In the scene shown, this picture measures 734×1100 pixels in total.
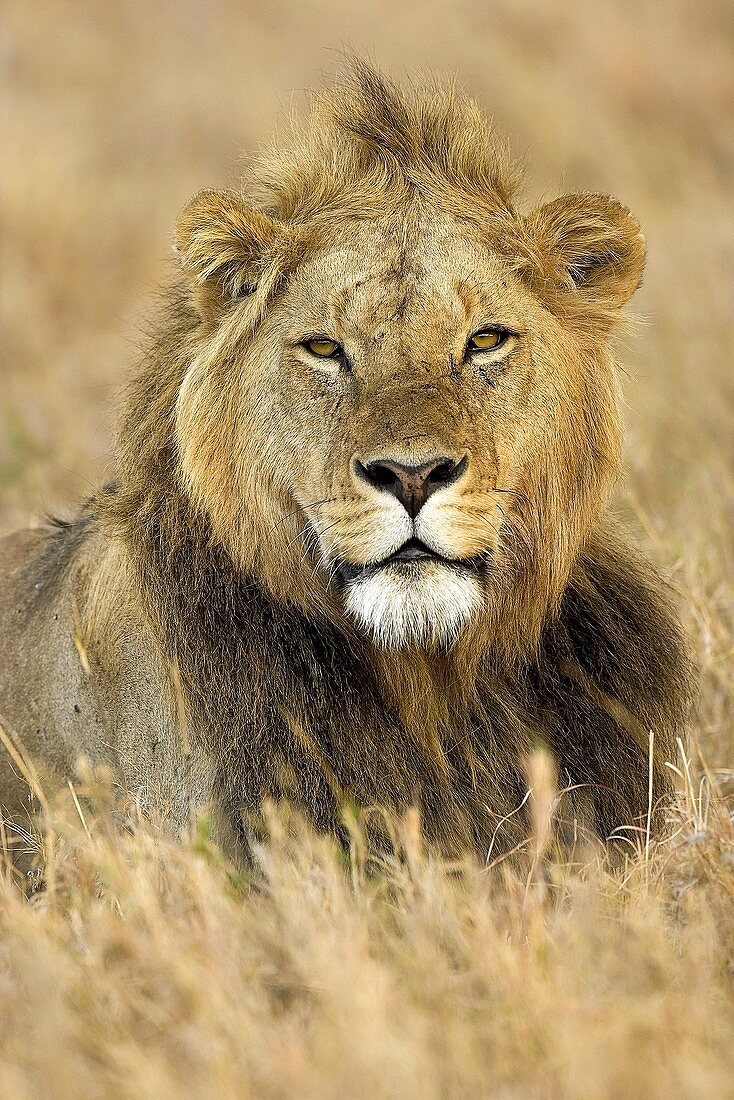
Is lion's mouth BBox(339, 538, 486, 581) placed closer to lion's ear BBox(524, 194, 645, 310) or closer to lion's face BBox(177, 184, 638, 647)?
lion's face BBox(177, 184, 638, 647)

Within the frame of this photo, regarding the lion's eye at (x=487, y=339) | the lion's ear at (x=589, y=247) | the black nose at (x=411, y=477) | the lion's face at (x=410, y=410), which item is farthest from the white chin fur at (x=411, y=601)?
the lion's ear at (x=589, y=247)

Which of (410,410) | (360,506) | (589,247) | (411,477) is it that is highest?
(589,247)

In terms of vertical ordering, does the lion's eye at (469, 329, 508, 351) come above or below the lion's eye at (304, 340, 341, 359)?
above

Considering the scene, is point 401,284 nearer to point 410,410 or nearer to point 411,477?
point 410,410

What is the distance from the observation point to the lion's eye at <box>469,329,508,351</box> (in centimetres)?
354

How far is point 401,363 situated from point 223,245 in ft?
2.07

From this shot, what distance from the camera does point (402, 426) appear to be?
127 inches

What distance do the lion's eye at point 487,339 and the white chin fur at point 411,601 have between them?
63 cm

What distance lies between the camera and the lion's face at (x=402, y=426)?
3.22 m

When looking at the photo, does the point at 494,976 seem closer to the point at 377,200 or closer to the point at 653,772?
the point at 653,772

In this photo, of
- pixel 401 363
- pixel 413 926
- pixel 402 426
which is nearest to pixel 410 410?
pixel 402 426

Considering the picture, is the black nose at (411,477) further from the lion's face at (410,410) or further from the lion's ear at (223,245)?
the lion's ear at (223,245)

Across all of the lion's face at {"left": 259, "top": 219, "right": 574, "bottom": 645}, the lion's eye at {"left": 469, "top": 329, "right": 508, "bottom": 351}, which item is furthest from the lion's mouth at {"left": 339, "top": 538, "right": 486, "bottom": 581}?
the lion's eye at {"left": 469, "top": 329, "right": 508, "bottom": 351}

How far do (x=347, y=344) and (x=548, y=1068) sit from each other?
1873 mm
